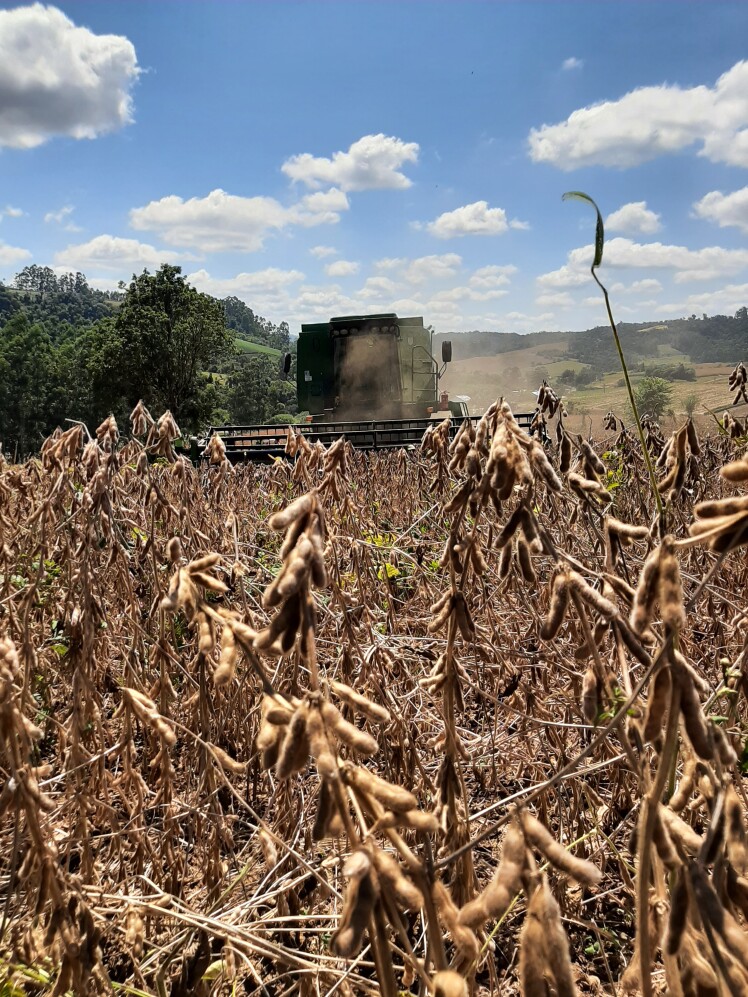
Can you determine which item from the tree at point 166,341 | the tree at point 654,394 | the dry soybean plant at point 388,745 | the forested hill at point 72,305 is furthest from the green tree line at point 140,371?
the forested hill at point 72,305

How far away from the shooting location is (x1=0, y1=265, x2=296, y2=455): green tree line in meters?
32.5

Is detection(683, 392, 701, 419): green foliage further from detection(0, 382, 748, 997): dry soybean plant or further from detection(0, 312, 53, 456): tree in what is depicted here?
detection(0, 312, 53, 456): tree

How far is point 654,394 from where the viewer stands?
1555 cm

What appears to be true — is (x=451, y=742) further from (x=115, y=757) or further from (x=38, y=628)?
(x=38, y=628)

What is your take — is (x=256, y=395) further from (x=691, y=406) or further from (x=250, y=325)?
(x=250, y=325)

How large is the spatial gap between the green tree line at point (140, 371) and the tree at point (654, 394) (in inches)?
278

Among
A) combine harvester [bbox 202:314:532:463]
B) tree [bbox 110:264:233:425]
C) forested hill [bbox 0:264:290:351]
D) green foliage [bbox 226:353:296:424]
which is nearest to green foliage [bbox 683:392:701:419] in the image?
combine harvester [bbox 202:314:532:463]

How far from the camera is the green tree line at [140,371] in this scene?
1278 inches

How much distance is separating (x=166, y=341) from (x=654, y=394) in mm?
23983

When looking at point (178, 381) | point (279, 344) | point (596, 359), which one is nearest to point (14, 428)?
point (178, 381)

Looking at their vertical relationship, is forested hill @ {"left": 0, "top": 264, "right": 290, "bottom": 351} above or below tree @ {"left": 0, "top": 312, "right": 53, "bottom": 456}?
above

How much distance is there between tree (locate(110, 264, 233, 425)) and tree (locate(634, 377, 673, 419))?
20.4 m

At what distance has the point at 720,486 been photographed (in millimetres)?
4230

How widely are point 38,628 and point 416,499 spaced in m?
2.97
